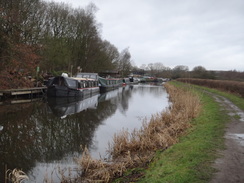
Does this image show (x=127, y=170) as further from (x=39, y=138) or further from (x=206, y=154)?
(x=39, y=138)

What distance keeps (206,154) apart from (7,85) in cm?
1613

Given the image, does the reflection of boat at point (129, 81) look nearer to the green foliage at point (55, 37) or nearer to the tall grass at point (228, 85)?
the green foliage at point (55, 37)

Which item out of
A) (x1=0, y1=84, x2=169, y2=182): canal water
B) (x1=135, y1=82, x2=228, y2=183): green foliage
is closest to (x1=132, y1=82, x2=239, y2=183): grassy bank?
(x1=135, y1=82, x2=228, y2=183): green foliage

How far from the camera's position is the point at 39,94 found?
20.5 meters

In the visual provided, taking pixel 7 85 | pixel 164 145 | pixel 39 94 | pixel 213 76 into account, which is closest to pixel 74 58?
pixel 39 94

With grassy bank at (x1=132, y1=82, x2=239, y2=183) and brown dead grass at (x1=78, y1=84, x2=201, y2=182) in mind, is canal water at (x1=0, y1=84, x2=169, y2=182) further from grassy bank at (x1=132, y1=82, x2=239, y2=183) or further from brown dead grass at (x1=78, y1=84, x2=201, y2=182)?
grassy bank at (x1=132, y1=82, x2=239, y2=183)

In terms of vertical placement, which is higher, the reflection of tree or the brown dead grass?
the brown dead grass

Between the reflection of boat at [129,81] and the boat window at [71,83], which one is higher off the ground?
the boat window at [71,83]

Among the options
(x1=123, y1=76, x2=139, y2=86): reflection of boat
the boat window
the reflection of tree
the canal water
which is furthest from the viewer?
(x1=123, y1=76, x2=139, y2=86): reflection of boat

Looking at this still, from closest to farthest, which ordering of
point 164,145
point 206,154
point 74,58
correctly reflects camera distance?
point 206,154 → point 164,145 → point 74,58

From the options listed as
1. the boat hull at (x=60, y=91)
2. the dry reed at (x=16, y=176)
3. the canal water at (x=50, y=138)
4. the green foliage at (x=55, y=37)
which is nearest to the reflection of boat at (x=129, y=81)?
the green foliage at (x=55, y=37)

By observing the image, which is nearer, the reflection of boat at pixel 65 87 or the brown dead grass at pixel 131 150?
the brown dead grass at pixel 131 150

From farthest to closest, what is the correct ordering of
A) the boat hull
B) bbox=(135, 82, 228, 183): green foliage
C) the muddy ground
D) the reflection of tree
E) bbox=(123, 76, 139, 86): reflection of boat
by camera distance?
bbox=(123, 76, 139, 86): reflection of boat → the boat hull → the reflection of tree → bbox=(135, 82, 228, 183): green foliage → the muddy ground

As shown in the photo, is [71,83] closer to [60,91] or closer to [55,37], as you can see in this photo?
[60,91]
